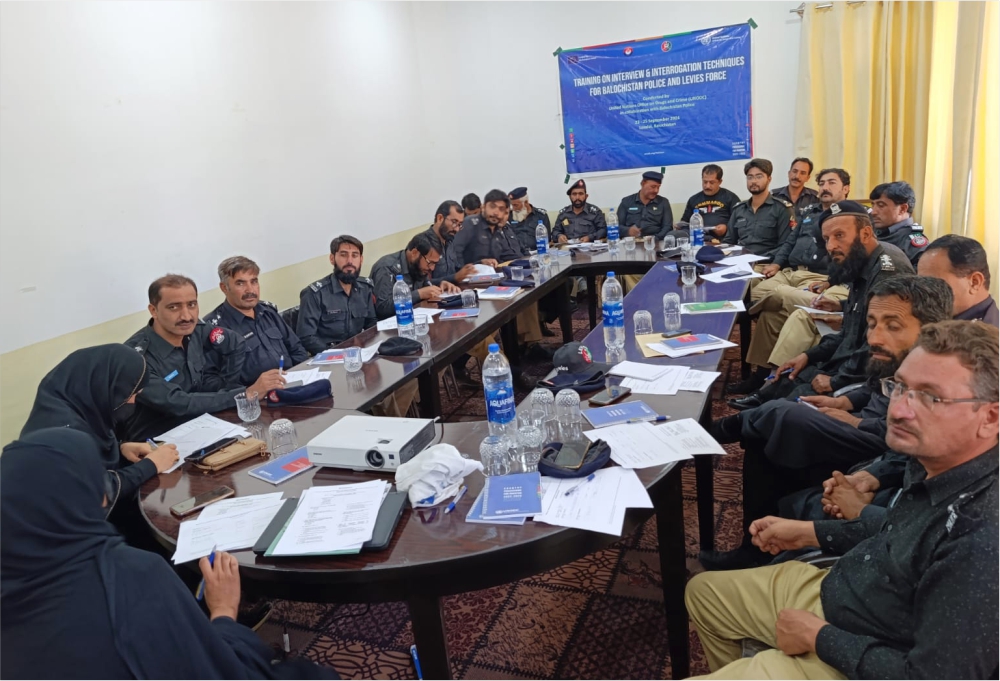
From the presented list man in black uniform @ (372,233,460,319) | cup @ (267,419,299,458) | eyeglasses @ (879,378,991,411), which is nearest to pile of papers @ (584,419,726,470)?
eyeglasses @ (879,378,991,411)

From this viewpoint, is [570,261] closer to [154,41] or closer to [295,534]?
[154,41]

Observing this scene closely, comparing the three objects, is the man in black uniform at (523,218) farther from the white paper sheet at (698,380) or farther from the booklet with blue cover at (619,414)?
the booklet with blue cover at (619,414)

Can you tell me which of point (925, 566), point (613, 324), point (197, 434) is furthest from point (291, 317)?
point (925, 566)

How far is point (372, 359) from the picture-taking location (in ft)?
8.81

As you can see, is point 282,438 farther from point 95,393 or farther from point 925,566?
point 925,566

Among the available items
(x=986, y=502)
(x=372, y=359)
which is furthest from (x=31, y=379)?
(x=986, y=502)

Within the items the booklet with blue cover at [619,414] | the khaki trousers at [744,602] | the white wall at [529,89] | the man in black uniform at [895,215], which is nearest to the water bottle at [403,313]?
the booklet with blue cover at [619,414]

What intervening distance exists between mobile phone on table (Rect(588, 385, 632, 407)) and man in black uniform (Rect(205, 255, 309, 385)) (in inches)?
61.7

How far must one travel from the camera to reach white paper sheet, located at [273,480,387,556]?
1.32m

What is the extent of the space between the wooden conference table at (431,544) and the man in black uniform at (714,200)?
11.5 ft

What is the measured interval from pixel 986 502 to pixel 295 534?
4.24ft

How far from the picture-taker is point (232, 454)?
179 centimetres

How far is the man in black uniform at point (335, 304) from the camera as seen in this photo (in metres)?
3.57

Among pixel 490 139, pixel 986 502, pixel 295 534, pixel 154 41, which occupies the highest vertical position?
pixel 154 41
